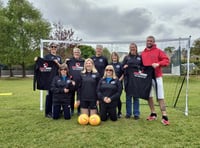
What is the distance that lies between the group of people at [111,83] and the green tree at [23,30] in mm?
24726

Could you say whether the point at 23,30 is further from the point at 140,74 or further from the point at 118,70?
the point at 140,74

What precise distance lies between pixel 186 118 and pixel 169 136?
178cm

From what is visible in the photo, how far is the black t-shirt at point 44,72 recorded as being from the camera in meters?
6.32

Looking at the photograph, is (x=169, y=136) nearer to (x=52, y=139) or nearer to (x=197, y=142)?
(x=197, y=142)

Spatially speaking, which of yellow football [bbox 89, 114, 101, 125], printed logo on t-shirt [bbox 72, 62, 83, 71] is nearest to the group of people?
printed logo on t-shirt [bbox 72, 62, 83, 71]

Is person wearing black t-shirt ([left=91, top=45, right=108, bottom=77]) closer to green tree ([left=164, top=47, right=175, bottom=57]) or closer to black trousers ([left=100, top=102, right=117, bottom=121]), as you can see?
black trousers ([left=100, top=102, right=117, bottom=121])

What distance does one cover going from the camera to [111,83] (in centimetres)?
568

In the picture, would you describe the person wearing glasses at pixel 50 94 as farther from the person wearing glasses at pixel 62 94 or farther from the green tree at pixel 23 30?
the green tree at pixel 23 30

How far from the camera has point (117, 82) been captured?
5.70 m

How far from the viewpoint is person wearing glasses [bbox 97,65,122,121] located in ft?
18.4

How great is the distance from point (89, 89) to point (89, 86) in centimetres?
7

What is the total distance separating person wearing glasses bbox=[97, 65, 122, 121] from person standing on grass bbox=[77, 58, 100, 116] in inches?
5.6

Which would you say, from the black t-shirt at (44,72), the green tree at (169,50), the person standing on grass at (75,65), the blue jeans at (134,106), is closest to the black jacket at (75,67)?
the person standing on grass at (75,65)

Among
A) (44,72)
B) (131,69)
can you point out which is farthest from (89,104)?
(44,72)
